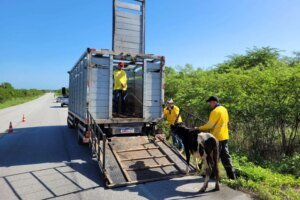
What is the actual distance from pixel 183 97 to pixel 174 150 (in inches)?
204

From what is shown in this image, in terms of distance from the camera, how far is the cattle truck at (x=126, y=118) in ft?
21.1

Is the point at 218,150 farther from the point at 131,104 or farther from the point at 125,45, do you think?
the point at 131,104

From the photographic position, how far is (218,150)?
568 cm

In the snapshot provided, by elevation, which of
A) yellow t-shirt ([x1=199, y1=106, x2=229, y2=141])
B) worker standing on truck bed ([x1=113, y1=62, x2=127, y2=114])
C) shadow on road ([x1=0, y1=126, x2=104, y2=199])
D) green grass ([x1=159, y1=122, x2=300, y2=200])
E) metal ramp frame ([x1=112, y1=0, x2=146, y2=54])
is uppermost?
metal ramp frame ([x1=112, y1=0, x2=146, y2=54])

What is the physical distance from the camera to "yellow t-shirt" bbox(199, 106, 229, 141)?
5.73m

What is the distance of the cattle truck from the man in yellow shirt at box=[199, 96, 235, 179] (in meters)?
0.92

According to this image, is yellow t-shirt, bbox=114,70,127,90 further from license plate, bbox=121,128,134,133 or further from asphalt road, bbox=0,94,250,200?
asphalt road, bbox=0,94,250,200

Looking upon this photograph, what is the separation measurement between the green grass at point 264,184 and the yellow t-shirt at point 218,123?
96cm

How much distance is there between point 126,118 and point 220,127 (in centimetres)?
329

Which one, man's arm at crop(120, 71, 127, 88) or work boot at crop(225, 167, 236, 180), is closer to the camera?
work boot at crop(225, 167, 236, 180)

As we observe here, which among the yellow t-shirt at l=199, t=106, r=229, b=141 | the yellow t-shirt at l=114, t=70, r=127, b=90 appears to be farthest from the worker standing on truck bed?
the yellow t-shirt at l=199, t=106, r=229, b=141

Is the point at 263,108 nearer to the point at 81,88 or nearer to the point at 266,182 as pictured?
the point at 266,182

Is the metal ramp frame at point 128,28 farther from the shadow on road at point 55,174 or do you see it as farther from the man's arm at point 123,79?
the shadow on road at point 55,174

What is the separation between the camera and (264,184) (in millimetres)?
5594
